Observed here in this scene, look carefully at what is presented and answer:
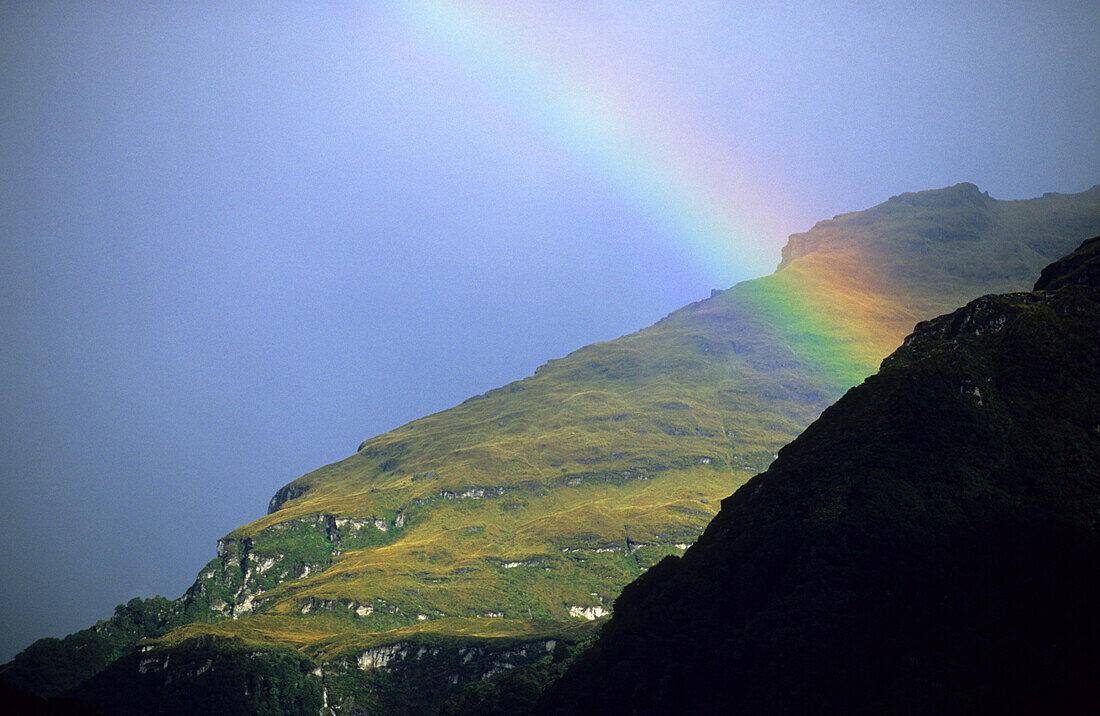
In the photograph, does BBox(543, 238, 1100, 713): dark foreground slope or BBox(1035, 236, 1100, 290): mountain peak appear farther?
BBox(1035, 236, 1100, 290): mountain peak

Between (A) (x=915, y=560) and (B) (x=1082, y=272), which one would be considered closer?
(A) (x=915, y=560)

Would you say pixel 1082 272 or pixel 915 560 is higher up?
pixel 1082 272

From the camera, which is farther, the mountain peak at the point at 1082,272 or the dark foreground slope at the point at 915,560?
the mountain peak at the point at 1082,272

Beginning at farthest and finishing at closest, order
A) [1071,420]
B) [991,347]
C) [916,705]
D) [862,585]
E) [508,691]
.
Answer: [508,691] < [991,347] < [1071,420] < [862,585] < [916,705]

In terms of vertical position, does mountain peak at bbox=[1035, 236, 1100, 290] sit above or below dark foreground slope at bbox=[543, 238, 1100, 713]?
above

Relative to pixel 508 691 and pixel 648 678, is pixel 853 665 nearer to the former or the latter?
pixel 648 678

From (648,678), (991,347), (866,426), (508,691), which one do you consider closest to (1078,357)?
(991,347)

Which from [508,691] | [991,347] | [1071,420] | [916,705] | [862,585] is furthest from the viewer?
[508,691]

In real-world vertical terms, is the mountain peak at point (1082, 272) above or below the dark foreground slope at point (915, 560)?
above
